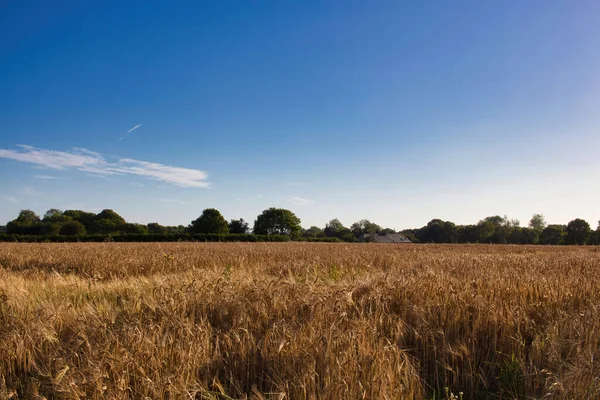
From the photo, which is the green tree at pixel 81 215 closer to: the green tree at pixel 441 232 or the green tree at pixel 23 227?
the green tree at pixel 23 227

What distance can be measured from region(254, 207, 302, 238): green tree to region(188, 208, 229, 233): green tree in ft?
49.9

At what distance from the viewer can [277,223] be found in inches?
3893

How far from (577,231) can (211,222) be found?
87.2 meters

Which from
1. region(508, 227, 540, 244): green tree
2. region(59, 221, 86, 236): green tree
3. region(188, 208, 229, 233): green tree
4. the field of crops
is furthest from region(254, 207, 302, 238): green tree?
the field of crops

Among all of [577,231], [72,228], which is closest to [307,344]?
[72,228]

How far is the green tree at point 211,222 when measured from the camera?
84.4 metres

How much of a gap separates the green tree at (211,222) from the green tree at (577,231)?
8194 cm

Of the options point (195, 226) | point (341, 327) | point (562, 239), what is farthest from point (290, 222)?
point (341, 327)

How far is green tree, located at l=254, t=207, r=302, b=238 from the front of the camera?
98.5 metres

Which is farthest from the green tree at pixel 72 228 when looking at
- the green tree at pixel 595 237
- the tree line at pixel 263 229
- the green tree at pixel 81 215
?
the green tree at pixel 595 237

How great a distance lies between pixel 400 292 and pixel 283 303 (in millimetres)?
1757

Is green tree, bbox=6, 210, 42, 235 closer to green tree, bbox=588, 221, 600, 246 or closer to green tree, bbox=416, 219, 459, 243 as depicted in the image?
green tree, bbox=416, 219, 459, 243

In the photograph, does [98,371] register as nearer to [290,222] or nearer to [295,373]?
[295,373]

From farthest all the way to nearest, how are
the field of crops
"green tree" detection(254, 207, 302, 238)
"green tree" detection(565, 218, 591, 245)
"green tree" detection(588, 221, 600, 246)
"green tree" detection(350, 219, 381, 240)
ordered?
"green tree" detection(350, 219, 381, 240), "green tree" detection(254, 207, 302, 238), "green tree" detection(565, 218, 591, 245), "green tree" detection(588, 221, 600, 246), the field of crops
